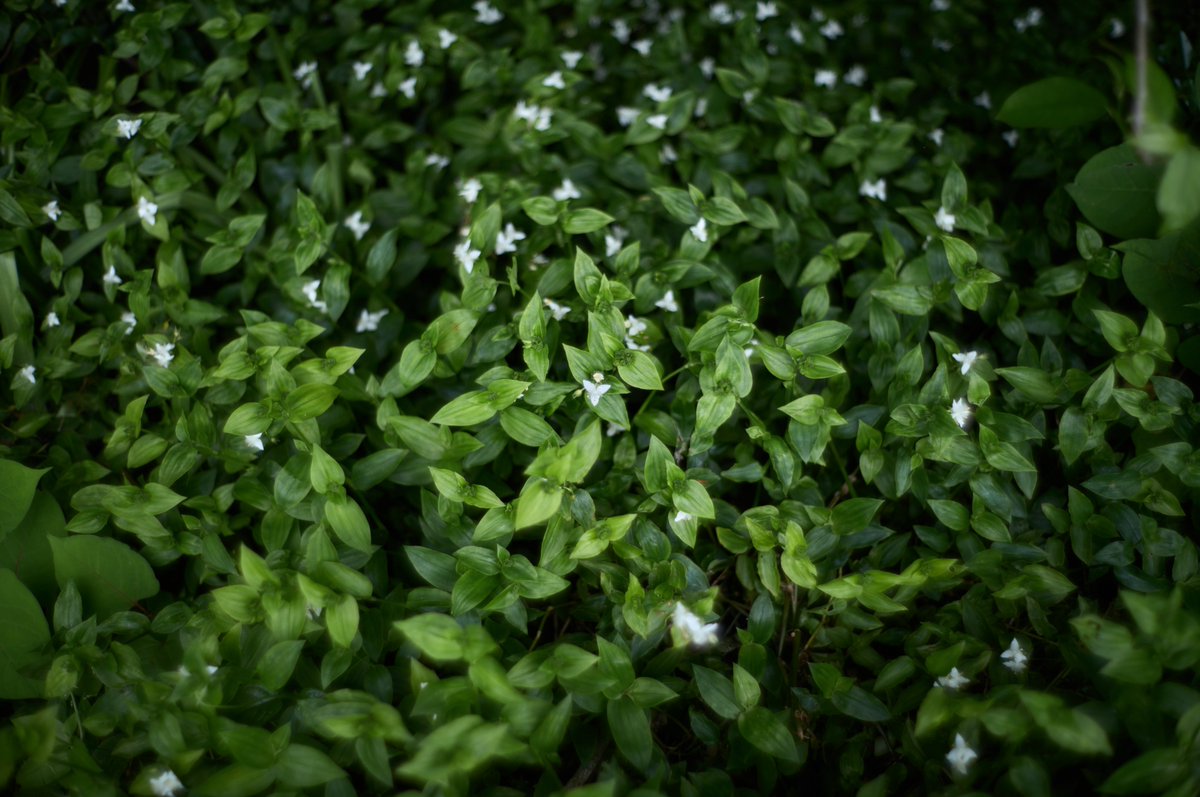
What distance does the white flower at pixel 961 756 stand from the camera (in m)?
1.45

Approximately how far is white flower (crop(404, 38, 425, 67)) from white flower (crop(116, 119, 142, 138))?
805mm

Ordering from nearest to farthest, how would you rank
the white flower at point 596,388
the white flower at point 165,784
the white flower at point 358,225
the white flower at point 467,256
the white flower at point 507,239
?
the white flower at point 165,784 < the white flower at point 596,388 < the white flower at point 467,256 < the white flower at point 507,239 < the white flower at point 358,225

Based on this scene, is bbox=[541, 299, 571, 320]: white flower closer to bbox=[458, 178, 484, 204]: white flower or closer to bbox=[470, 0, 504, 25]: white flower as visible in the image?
bbox=[458, 178, 484, 204]: white flower

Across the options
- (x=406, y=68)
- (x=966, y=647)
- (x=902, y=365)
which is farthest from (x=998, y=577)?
(x=406, y=68)

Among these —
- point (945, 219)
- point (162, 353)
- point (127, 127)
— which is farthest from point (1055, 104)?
point (127, 127)

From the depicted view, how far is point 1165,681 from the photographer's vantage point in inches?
57.2

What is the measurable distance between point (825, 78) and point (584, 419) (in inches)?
58.2

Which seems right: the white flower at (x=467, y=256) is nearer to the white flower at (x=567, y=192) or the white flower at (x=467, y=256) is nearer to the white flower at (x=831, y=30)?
the white flower at (x=567, y=192)

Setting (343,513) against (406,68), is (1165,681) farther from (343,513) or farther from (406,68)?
(406,68)

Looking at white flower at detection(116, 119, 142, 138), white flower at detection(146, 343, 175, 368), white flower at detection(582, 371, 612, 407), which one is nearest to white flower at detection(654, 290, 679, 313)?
white flower at detection(582, 371, 612, 407)

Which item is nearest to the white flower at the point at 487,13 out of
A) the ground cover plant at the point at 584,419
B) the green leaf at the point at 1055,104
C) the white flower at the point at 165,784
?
the ground cover plant at the point at 584,419

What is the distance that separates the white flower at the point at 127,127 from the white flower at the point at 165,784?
165 centimetres

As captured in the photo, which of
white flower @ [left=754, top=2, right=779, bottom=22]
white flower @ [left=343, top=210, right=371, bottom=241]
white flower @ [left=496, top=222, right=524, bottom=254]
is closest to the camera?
white flower @ [left=496, top=222, right=524, bottom=254]

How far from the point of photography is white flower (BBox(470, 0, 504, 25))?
101 inches
